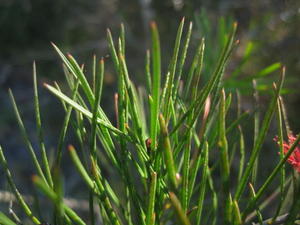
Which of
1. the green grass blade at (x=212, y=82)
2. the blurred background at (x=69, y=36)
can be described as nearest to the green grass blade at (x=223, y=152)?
the green grass blade at (x=212, y=82)

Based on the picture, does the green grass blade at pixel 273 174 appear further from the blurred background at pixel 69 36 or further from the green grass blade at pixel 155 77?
the blurred background at pixel 69 36

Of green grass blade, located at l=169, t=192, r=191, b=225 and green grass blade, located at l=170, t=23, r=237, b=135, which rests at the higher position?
green grass blade, located at l=170, t=23, r=237, b=135

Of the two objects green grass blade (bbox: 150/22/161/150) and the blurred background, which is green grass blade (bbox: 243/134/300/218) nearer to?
green grass blade (bbox: 150/22/161/150)

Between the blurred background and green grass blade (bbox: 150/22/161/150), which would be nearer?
green grass blade (bbox: 150/22/161/150)

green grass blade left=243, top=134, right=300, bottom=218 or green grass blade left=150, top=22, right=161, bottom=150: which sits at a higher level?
green grass blade left=150, top=22, right=161, bottom=150

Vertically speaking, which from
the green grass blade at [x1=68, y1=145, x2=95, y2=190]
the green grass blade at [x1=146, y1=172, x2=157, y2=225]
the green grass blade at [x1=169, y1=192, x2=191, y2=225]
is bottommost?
the green grass blade at [x1=146, y1=172, x2=157, y2=225]

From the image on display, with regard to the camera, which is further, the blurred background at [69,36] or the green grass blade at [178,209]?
the blurred background at [69,36]

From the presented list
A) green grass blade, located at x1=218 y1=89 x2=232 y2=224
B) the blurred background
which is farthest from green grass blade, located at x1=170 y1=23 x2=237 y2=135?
the blurred background

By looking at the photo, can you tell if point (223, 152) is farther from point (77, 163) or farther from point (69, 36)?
point (69, 36)

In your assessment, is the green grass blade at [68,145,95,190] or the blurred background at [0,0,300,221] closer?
the green grass blade at [68,145,95,190]

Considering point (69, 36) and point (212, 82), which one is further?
point (69, 36)

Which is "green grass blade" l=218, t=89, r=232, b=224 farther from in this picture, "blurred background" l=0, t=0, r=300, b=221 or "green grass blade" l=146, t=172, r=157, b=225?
"blurred background" l=0, t=0, r=300, b=221

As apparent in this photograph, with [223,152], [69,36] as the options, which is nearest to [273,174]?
[223,152]

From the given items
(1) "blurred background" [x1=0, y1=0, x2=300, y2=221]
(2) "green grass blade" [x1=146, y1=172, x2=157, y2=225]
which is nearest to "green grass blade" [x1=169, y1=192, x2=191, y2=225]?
(2) "green grass blade" [x1=146, y1=172, x2=157, y2=225]
